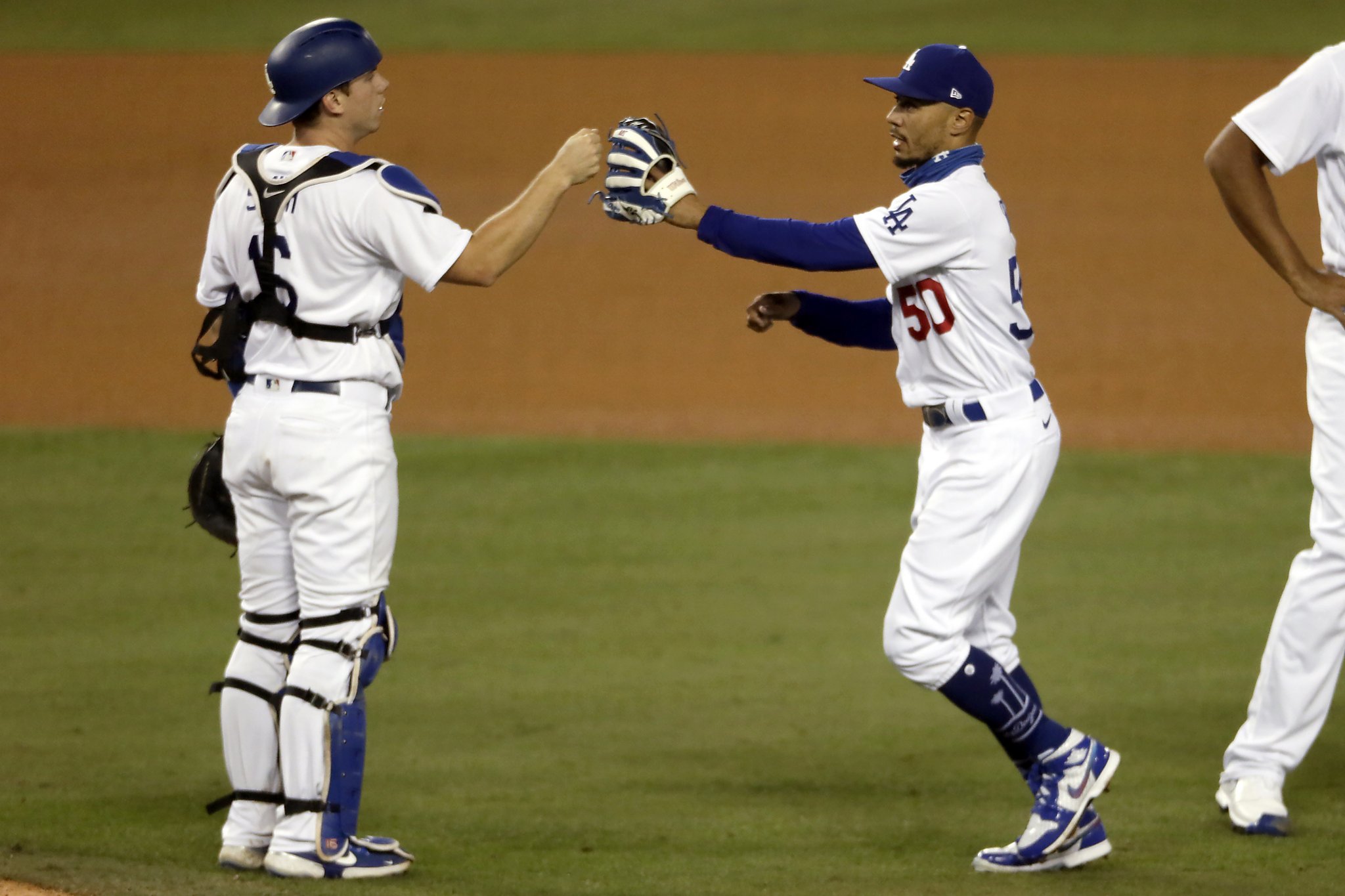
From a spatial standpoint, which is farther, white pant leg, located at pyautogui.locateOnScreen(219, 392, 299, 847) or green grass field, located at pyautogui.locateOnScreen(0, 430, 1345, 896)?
green grass field, located at pyautogui.locateOnScreen(0, 430, 1345, 896)

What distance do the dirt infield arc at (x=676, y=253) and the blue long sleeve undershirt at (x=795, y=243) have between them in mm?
6368

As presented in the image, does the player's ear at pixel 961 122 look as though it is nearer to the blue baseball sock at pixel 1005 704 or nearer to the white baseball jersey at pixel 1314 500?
the white baseball jersey at pixel 1314 500

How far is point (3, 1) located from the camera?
26891 mm

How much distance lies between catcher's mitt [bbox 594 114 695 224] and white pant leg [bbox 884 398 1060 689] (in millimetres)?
951

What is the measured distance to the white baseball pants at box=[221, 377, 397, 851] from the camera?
4.11 m

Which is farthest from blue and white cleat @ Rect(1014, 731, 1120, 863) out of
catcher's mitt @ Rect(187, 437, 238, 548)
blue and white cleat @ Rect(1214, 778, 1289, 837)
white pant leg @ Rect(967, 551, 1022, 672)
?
catcher's mitt @ Rect(187, 437, 238, 548)

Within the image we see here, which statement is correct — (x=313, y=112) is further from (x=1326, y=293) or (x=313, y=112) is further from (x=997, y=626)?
(x=1326, y=293)

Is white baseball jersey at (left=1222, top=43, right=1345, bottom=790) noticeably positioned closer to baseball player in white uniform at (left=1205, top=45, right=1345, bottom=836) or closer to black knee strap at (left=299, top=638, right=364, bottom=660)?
baseball player in white uniform at (left=1205, top=45, right=1345, bottom=836)

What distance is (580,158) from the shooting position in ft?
14.0

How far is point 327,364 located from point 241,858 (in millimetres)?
1267

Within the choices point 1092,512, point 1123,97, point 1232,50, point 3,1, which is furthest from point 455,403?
point 3,1

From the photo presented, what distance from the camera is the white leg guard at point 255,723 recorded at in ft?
14.1

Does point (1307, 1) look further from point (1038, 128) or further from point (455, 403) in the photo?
point (455, 403)

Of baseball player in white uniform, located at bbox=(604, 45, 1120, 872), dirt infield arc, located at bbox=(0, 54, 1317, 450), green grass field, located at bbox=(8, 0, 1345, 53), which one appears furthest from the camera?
green grass field, located at bbox=(8, 0, 1345, 53)
